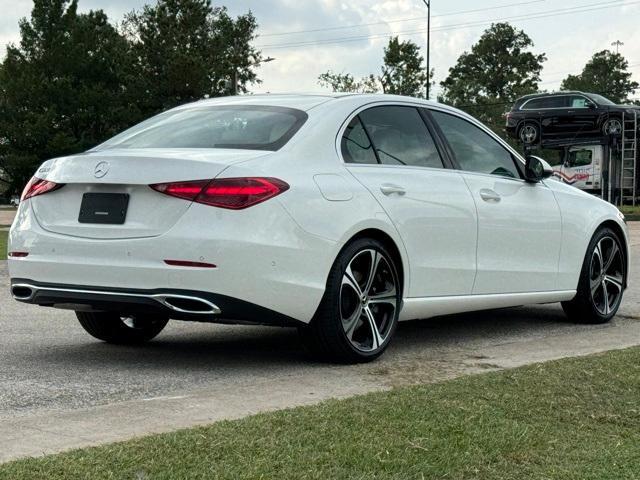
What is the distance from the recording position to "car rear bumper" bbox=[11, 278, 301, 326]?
17.1 ft

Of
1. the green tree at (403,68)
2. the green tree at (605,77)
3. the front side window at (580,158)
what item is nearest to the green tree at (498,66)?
the green tree at (605,77)

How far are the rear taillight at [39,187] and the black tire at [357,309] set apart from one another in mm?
1571

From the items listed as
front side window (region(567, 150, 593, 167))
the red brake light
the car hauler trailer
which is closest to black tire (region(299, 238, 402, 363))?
the red brake light

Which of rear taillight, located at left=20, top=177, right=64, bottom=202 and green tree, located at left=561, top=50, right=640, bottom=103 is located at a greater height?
green tree, located at left=561, top=50, right=640, bottom=103

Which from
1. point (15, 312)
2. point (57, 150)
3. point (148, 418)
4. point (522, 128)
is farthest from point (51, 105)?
point (148, 418)

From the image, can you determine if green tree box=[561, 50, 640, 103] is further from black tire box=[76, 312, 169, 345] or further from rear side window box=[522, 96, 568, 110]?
black tire box=[76, 312, 169, 345]

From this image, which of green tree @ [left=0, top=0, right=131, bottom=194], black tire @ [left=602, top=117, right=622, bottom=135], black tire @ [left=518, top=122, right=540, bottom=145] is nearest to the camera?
black tire @ [left=602, top=117, right=622, bottom=135]

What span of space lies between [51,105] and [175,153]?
2283 inches

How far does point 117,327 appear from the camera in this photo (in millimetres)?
6617

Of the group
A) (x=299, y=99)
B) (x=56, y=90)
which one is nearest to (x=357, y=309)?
(x=299, y=99)

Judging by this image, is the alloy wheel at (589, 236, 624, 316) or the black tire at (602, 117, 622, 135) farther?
the black tire at (602, 117, 622, 135)

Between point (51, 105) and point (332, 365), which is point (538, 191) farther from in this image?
point (51, 105)

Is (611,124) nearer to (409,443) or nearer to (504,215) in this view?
(504,215)

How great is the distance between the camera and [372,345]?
592 cm
